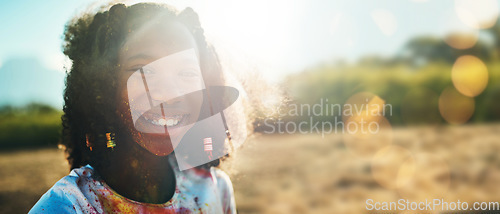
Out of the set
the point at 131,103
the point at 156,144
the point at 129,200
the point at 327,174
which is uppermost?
the point at 131,103

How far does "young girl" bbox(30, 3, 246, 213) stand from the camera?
1.24 metres

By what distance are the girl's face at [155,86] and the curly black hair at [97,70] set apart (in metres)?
0.04

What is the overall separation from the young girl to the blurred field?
708 mm

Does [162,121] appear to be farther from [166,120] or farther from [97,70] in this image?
[97,70]

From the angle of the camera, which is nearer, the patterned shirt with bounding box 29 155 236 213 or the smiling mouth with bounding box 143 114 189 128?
the patterned shirt with bounding box 29 155 236 213

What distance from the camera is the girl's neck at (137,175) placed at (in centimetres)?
123

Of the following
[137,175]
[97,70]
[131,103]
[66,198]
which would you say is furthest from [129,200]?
[97,70]

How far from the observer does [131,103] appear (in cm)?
126

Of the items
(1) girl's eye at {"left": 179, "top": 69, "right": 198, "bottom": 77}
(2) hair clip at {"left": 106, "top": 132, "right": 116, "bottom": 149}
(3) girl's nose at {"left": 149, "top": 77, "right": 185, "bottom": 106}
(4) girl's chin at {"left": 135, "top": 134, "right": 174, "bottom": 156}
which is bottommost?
(4) girl's chin at {"left": 135, "top": 134, "right": 174, "bottom": 156}

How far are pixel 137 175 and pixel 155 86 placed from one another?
0.32 m

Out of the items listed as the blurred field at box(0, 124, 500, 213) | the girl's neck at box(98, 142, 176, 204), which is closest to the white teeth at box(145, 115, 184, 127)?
the girl's neck at box(98, 142, 176, 204)

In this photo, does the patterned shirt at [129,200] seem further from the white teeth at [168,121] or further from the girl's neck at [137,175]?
the white teeth at [168,121]

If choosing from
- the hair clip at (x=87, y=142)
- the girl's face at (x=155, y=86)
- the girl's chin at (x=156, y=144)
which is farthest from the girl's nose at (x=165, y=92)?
the hair clip at (x=87, y=142)

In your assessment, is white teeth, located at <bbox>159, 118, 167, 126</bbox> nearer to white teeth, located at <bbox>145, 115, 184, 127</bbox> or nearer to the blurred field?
white teeth, located at <bbox>145, 115, 184, 127</bbox>
